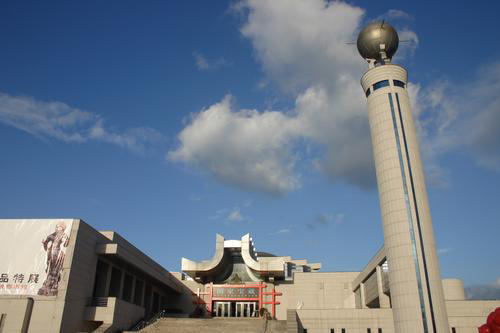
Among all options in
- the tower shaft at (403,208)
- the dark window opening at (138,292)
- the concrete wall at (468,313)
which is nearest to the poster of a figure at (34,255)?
the dark window opening at (138,292)

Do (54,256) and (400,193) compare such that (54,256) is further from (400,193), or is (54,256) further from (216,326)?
(400,193)

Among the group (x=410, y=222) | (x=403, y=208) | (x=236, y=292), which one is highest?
(x=403, y=208)

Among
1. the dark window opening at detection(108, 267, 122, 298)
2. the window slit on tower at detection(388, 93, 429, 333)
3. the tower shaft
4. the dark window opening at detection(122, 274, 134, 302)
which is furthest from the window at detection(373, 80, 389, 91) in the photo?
the dark window opening at detection(122, 274, 134, 302)

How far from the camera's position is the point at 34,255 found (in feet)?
89.0

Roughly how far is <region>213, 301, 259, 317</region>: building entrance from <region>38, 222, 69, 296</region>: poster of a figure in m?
20.4

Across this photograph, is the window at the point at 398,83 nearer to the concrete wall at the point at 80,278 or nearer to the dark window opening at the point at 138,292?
the concrete wall at the point at 80,278

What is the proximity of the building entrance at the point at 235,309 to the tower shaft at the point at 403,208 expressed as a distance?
19019 millimetres

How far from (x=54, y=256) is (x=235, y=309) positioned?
70.4 feet

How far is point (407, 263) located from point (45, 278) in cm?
2261

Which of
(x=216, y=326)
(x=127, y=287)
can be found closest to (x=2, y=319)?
(x=127, y=287)

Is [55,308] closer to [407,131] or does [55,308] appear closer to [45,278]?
[45,278]

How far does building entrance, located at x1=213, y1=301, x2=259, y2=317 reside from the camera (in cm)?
4216

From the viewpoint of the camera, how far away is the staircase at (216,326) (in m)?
31.2

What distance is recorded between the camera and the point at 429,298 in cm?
2480
